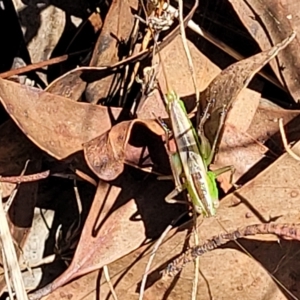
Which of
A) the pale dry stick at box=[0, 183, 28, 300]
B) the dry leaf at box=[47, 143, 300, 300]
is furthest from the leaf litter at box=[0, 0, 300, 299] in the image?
the pale dry stick at box=[0, 183, 28, 300]

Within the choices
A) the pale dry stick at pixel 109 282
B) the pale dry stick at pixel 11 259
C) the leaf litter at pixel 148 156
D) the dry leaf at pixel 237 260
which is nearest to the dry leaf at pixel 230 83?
the leaf litter at pixel 148 156

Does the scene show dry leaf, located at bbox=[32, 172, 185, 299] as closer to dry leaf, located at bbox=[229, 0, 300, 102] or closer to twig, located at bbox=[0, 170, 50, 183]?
twig, located at bbox=[0, 170, 50, 183]

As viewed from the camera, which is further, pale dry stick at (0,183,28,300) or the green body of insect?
the green body of insect

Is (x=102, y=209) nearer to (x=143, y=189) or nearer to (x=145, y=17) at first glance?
(x=143, y=189)

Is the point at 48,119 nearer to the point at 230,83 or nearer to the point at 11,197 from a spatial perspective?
the point at 11,197

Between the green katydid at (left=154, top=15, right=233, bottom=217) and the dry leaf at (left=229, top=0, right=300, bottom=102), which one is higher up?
the dry leaf at (left=229, top=0, right=300, bottom=102)

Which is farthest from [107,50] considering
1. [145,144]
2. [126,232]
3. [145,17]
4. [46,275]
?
[46,275]

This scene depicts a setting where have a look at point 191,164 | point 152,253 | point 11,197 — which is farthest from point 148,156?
point 11,197
